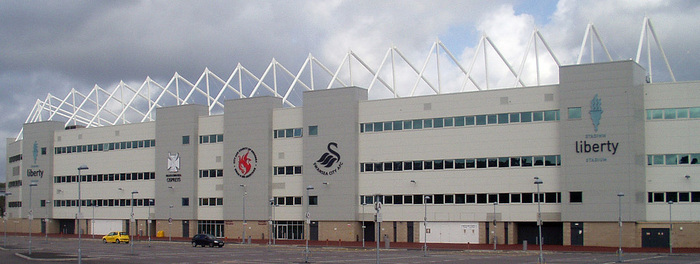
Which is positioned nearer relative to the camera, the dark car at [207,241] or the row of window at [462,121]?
the row of window at [462,121]

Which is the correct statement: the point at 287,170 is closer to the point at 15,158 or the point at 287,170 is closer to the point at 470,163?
A: the point at 470,163

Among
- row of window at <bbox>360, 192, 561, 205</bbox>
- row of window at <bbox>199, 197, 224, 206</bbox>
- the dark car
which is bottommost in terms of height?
the dark car

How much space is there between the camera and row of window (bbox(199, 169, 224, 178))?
9750 cm

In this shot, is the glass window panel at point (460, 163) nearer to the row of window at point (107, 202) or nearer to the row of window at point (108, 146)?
the row of window at point (107, 202)

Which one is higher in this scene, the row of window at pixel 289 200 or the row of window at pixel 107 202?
the row of window at pixel 289 200

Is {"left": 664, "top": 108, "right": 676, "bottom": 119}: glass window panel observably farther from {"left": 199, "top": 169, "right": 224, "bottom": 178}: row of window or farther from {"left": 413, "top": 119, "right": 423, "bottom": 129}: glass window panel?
{"left": 199, "top": 169, "right": 224, "bottom": 178}: row of window

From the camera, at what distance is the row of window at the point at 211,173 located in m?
97.5

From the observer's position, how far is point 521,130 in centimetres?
7650

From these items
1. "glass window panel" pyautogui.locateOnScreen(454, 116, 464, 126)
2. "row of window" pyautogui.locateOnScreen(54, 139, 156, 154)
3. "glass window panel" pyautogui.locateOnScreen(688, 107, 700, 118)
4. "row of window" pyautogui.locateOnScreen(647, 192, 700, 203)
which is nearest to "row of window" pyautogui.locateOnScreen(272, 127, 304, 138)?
"glass window panel" pyautogui.locateOnScreen(454, 116, 464, 126)

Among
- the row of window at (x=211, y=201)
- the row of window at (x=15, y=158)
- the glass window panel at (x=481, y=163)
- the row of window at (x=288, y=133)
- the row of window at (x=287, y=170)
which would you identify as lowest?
the row of window at (x=211, y=201)

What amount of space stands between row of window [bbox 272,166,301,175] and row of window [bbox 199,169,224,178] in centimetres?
890

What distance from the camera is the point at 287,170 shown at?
300ft

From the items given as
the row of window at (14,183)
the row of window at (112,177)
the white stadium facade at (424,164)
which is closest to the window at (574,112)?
the white stadium facade at (424,164)

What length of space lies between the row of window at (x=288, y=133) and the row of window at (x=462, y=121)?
8890 millimetres
